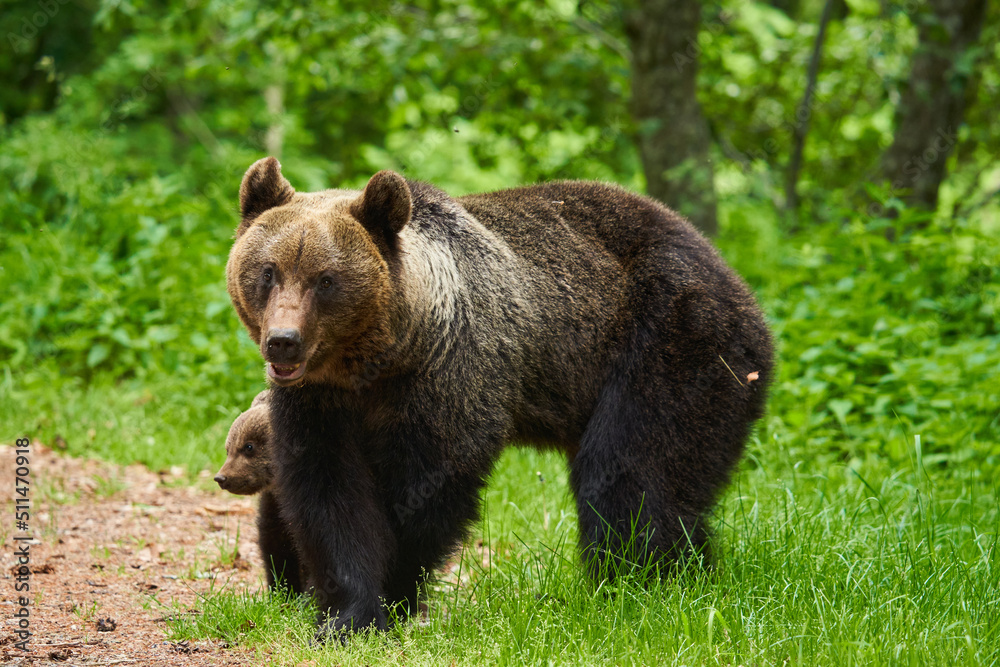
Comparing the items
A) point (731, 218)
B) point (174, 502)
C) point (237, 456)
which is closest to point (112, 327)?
point (174, 502)

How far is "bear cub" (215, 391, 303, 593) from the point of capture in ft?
14.2

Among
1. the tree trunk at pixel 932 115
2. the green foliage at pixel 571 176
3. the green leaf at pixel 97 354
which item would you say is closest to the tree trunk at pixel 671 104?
the green foliage at pixel 571 176

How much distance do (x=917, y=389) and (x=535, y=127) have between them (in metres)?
4.77

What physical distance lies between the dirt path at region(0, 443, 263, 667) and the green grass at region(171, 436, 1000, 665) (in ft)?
0.87

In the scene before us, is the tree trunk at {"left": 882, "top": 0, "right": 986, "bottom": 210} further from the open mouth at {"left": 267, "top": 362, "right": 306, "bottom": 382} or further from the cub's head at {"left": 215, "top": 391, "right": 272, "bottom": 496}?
the open mouth at {"left": 267, "top": 362, "right": 306, "bottom": 382}

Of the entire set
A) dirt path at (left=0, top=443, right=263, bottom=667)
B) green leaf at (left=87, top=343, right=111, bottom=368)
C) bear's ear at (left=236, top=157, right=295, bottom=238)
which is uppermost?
bear's ear at (left=236, top=157, right=295, bottom=238)

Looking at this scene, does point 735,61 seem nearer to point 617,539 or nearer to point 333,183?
point 333,183

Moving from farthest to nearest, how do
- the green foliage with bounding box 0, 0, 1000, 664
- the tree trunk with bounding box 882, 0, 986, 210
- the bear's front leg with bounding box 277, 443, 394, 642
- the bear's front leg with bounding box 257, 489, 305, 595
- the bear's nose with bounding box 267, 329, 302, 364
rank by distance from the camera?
the tree trunk with bounding box 882, 0, 986, 210
the bear's front leg with bounding box 257, 489, 305, 595
the bear's front leg with bounding box 277, 443, 394, 642
the green foliage with bounding box 0, 0, 1000, 664
the bear's nose with bounding box 267, 329, 302, 364

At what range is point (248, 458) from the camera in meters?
4.37

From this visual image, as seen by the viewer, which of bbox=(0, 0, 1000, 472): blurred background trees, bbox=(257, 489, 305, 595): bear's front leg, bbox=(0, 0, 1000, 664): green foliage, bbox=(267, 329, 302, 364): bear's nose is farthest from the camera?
bbox=(0, 0, 1000, 472): blurred background trees

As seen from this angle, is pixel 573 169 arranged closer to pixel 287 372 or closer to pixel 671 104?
pixel 671 104

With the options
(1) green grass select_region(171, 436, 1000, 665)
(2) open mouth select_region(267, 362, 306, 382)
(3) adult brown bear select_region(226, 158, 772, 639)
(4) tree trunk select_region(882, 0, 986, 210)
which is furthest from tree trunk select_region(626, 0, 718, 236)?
(2) open mouth select_region(267, 362, 306, 382)

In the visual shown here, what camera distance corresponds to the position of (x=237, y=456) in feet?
14.4

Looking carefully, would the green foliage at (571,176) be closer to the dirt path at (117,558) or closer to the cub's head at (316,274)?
the dirt path at (117,558)
